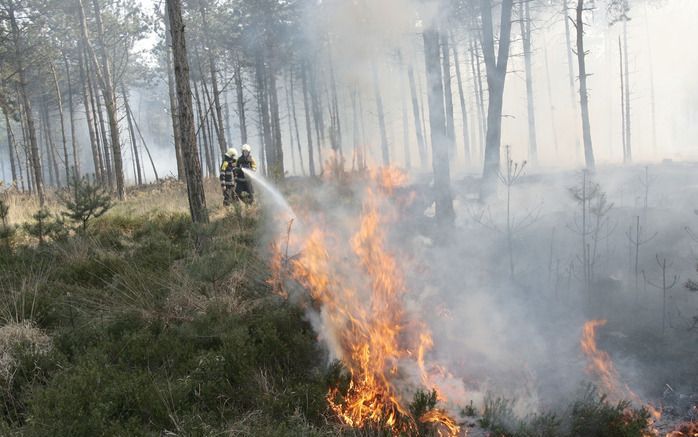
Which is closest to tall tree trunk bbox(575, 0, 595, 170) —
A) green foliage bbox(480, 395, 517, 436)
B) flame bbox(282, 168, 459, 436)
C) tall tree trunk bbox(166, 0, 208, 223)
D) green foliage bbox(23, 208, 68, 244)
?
flame bbox(282, 168, 459, 436)

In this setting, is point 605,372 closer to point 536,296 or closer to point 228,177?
point 536,296

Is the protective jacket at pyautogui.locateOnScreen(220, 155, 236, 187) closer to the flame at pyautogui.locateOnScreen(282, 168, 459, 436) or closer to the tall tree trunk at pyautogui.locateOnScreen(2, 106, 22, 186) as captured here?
the flame at pyautogui.locateOnScreen(282, 168, 459, 436)

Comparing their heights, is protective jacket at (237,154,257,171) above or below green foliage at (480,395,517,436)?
above

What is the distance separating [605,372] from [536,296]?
7.30ft

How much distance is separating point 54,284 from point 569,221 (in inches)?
334

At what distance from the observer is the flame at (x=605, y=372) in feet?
13.8

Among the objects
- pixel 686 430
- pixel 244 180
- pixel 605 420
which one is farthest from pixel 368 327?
pixel 244 180

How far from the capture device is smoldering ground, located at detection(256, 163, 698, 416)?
488 centimetres

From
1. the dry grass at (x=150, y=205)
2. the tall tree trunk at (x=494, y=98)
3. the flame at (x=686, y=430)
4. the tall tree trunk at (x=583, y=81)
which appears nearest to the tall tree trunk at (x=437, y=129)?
the tall tree trunk at (x=494, y=98)

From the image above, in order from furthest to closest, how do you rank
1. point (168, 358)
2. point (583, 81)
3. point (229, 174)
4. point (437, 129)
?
point (583, 81), point (229, 174), point (437, 129), point (168, 358)

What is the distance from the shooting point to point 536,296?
7.00 metres

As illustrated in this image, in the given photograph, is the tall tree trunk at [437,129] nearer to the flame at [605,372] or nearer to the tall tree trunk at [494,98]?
the tall tree trunk at [494,98]

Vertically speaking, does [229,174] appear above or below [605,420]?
above

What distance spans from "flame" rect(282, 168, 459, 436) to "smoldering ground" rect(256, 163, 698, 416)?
0.09 m
